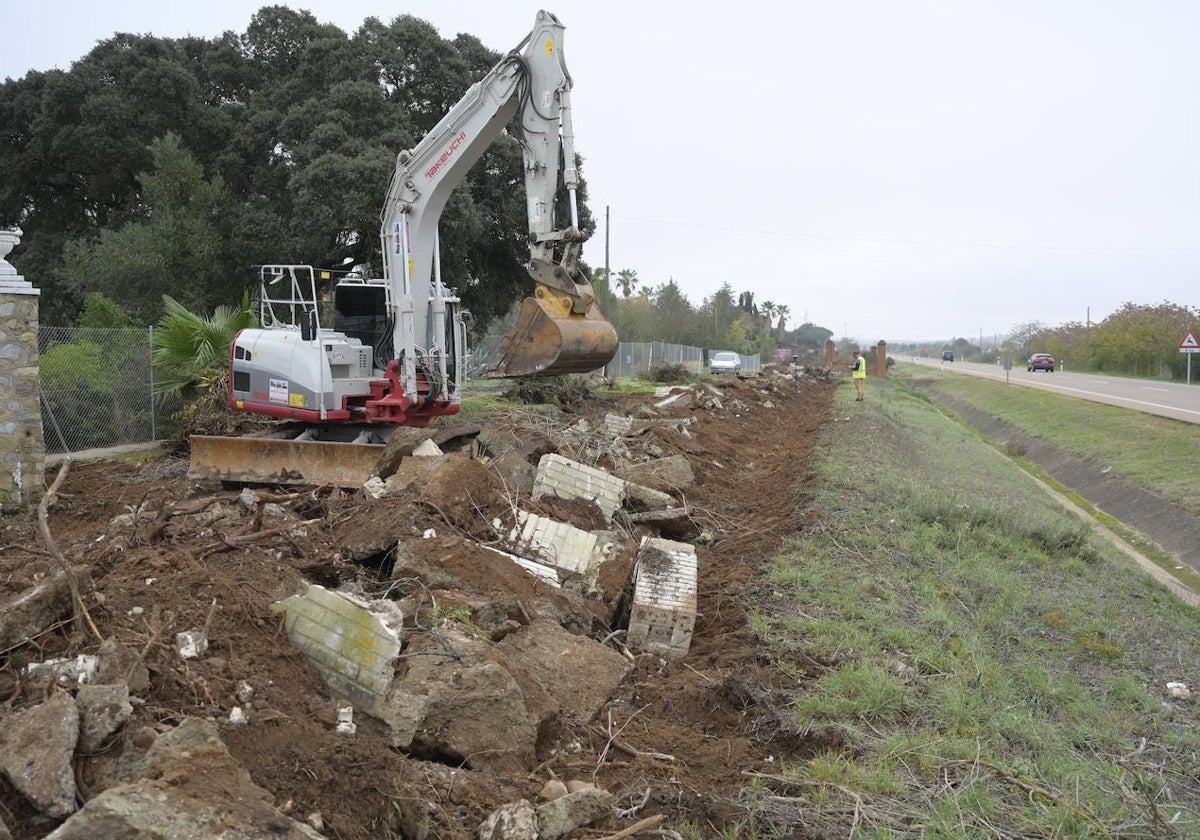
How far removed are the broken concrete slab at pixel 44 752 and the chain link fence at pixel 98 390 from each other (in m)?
12.1

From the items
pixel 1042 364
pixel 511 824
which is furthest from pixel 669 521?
pixel 1042 364

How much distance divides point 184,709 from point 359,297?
957 cm

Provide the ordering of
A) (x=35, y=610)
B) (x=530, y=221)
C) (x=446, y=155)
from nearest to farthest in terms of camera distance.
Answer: (x=35, y=610) → (x=530, y=221) → (x=446, y=155)

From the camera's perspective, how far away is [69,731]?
11.6 ft

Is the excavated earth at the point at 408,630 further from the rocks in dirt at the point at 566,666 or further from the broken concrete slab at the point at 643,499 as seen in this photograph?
the broken concrete slab at the point at 643,499

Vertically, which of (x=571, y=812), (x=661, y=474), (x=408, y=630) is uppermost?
(x=661, y=474)

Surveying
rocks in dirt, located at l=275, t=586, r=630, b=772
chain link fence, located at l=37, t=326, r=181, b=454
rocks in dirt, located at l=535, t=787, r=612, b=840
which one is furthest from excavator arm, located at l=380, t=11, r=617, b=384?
rocks in dirt, located at l=535, t=787, r=612, b=840

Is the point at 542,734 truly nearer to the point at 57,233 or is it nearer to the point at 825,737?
the point at 825,737

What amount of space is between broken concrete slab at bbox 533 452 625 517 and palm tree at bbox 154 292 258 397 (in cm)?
889

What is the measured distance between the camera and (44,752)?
3455 millimetres

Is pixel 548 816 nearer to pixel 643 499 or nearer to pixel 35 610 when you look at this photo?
pixel 35 610

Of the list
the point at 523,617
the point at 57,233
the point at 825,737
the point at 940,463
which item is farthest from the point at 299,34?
the point at 825,737

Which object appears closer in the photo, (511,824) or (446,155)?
(511,824)

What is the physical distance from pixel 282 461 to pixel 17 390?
2.81 meters
